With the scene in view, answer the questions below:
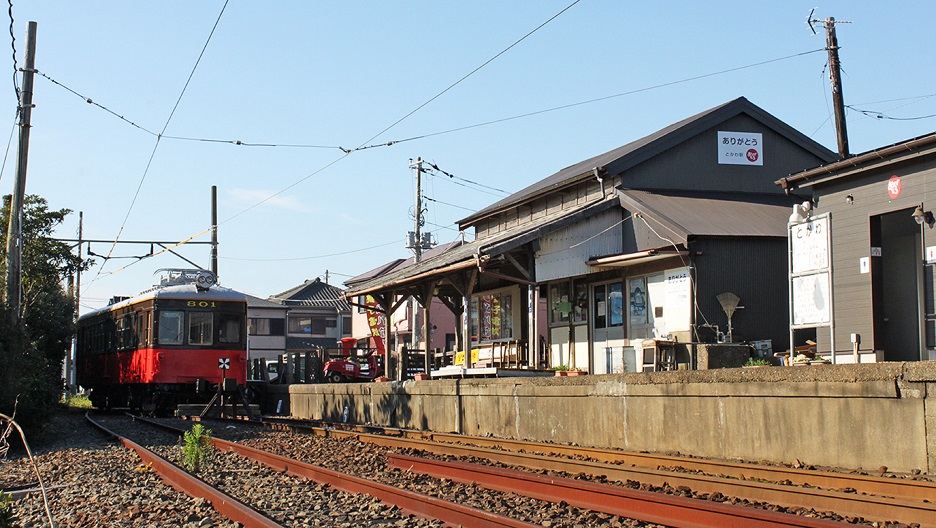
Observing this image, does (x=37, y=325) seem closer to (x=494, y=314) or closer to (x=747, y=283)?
(x=494, y=314)

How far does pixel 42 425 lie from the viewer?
16062mm

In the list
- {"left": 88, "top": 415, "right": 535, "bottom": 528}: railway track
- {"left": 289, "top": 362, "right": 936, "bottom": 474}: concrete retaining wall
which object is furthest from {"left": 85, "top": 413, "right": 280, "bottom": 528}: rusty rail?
{"left": 289, "top": 362, "right": 936, "bottom": 474}: concrete retaining wall

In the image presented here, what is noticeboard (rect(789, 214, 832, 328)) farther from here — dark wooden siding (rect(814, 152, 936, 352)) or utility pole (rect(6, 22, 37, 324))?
utility pole (rect(6, 22, 37, 324))

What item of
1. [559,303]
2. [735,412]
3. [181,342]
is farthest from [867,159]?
[181,342]

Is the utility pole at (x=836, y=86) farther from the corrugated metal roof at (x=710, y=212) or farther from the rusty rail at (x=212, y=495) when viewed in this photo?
the rusty rail at (x=212, y=495)

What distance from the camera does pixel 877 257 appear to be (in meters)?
12.5

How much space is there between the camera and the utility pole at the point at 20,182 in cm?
1675

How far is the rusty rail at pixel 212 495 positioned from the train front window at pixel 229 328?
356 inches

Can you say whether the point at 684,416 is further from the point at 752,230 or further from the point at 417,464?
the point at 752,230

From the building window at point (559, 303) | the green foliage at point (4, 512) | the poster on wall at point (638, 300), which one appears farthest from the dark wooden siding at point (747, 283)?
the green foliage at point (4, 512)

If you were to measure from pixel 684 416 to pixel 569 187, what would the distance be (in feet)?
37.0

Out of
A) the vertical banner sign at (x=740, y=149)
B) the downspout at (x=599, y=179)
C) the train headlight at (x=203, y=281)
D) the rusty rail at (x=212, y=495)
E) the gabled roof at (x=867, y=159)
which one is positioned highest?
the vertical banner sign at (x=740, y=149)

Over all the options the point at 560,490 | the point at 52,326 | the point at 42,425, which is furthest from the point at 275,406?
the point at 560,490

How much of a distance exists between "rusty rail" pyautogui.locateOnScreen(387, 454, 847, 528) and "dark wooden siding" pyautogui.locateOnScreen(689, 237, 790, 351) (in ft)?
27.3
